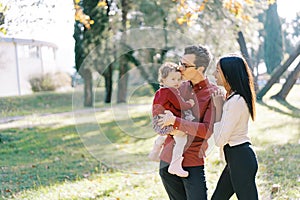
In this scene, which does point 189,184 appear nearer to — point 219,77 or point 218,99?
point 218,99

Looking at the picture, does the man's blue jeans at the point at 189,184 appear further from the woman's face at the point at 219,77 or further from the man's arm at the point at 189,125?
the woman's face at the point at 219,77

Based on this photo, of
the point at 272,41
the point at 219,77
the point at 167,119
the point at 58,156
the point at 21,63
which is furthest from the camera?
the point at 272,41

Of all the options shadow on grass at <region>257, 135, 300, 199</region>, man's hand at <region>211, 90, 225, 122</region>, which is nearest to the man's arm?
man's hand at <region>211, 90, 225, 122</region>

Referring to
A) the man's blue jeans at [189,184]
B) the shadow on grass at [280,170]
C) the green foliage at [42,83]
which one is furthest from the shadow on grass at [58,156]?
the green foliage at [42,83]

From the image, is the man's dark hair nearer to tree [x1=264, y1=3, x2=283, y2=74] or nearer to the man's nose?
the man's nose

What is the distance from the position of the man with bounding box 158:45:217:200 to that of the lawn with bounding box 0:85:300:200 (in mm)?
721

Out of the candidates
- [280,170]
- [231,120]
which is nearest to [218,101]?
[231,120]

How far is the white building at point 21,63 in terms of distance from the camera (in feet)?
74.0

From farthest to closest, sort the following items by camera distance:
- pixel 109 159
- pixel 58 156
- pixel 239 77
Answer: pixel 58 156 < pixel 109 159 < pixel 239 77

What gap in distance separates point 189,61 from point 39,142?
7767 millimetres

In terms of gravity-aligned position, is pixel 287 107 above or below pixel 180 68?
below

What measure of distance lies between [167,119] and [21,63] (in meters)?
25.8

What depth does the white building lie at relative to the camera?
22.6 meters

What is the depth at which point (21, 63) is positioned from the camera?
2658 cm
